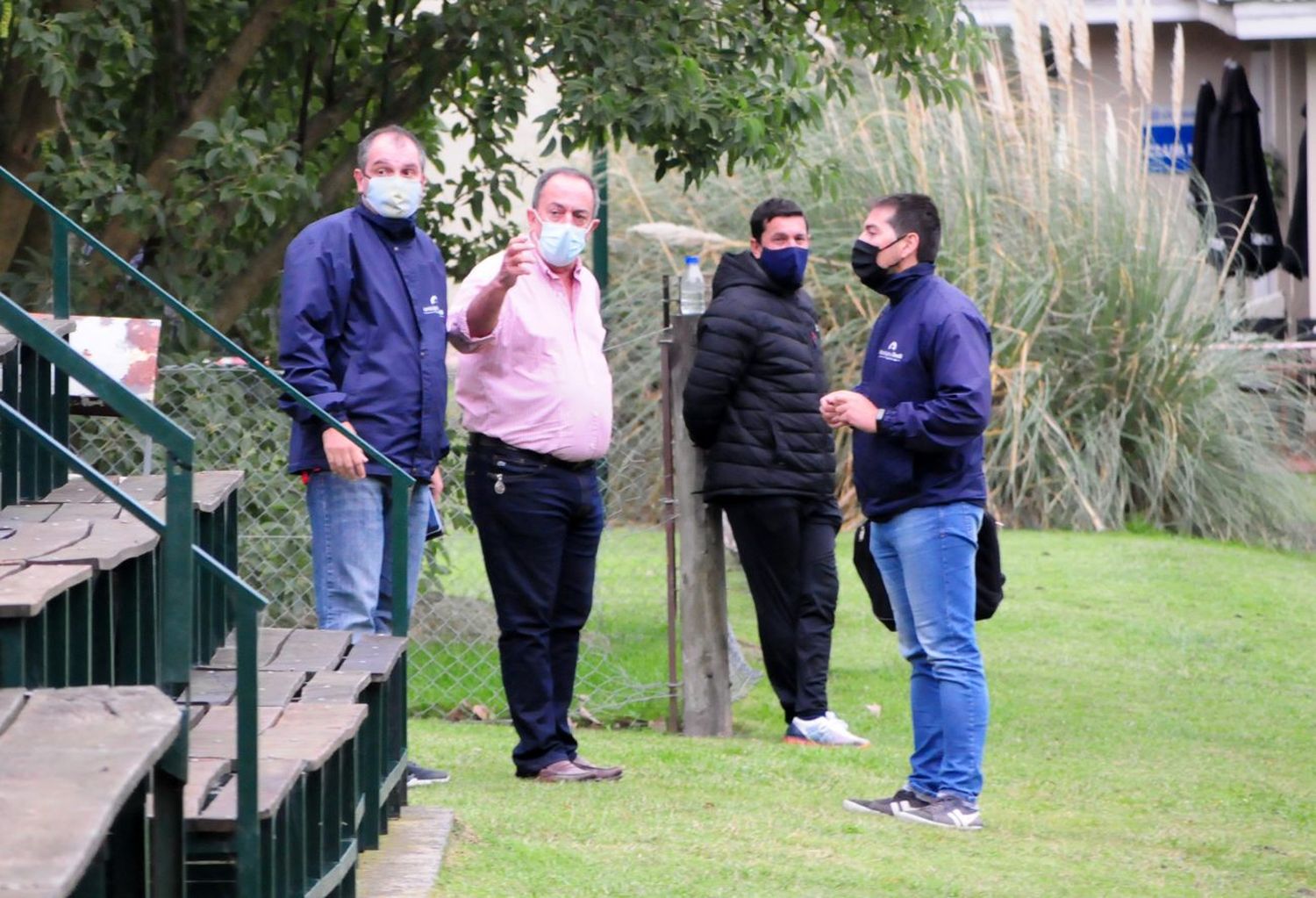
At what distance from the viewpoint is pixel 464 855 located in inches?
200

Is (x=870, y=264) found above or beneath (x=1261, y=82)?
beneath

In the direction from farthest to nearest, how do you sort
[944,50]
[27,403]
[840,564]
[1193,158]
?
[1193,158]
[840,564]
[944,50]
[27,403]

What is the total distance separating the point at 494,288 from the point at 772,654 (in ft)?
7.50

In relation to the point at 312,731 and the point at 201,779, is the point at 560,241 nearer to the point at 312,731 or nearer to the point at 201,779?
the point at 312,731

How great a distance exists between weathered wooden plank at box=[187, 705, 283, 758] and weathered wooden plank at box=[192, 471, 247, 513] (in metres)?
0.73

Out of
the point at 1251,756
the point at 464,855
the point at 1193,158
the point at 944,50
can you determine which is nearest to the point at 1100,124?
the point at 1193,158

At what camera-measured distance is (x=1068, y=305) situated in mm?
12375

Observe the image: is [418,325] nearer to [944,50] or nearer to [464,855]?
[464,855]

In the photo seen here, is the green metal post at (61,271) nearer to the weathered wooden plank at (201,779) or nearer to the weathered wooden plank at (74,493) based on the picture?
the weathered wooden plank at (74,493)

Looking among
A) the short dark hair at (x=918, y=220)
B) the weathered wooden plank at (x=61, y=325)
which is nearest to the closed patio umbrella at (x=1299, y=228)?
the short dark hair at (x=918, y=220)

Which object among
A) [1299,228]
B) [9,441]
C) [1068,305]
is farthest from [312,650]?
[1299,228]

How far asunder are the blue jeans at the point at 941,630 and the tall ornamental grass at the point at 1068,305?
18.6ft

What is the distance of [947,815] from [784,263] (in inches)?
87.5

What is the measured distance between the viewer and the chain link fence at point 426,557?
753cm
